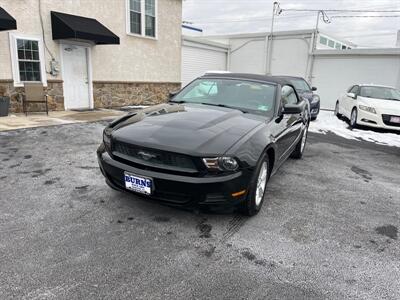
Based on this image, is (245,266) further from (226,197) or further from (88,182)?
(88,182)

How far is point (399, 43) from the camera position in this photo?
2277 cm

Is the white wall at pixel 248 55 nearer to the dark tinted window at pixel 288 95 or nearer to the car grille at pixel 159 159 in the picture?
the dark tinted window at pixel 288 95

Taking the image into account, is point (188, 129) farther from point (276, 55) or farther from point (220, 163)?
point (276, 55)

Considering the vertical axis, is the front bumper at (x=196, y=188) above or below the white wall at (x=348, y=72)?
below

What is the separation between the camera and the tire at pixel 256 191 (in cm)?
315

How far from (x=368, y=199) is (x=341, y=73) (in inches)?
549

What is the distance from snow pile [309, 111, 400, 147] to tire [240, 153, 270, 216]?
614 cm

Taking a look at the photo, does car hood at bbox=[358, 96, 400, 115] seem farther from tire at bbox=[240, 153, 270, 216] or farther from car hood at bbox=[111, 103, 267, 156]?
tire at bbox=[240, 153, 270, 216]

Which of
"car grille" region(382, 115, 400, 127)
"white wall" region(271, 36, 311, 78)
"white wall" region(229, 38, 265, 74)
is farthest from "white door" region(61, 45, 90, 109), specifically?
"white wall" region(271, 36, 311, 78)

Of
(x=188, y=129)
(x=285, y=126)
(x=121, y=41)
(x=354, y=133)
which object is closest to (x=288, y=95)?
(x=285, y=126)

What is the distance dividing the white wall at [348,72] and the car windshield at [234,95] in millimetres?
13642

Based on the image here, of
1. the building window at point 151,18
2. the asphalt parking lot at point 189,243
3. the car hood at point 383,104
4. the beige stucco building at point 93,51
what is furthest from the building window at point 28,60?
the car hood at point 383,104

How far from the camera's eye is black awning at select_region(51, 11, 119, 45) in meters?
9.35

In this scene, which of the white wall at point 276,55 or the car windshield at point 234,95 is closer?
the car windshield at point 234,95
